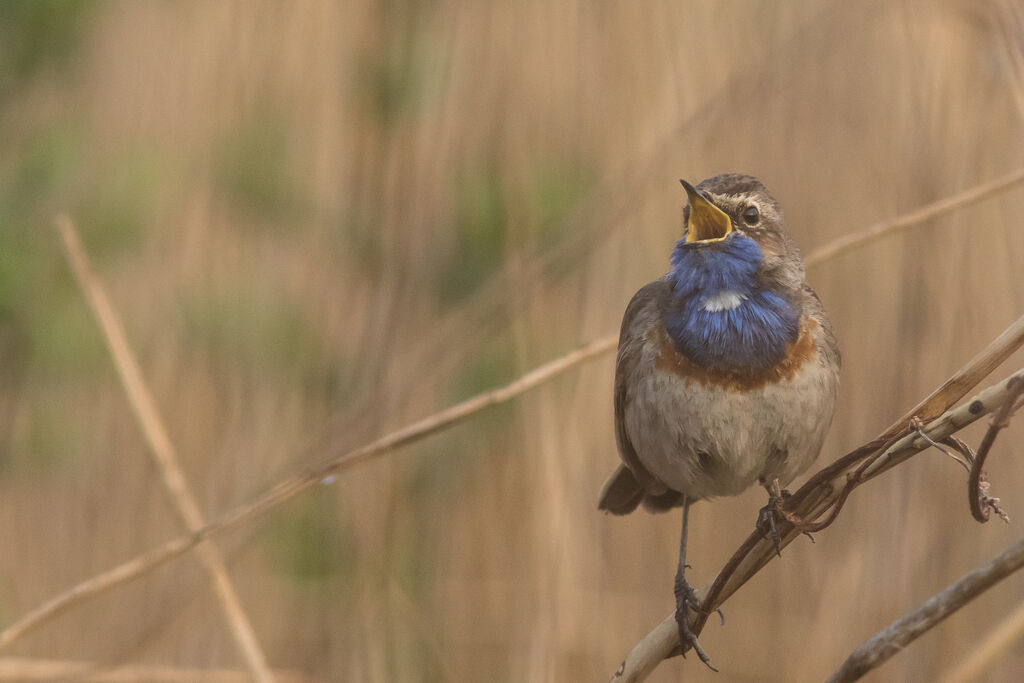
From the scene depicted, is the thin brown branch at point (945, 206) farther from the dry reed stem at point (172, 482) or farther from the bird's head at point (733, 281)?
the dry reed stem at point (172, 482)

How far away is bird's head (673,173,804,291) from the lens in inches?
97.7

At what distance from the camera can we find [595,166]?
353cm

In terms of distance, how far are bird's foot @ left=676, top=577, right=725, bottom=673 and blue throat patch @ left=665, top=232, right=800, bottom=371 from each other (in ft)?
1.67

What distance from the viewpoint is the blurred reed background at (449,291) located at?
3199 mm

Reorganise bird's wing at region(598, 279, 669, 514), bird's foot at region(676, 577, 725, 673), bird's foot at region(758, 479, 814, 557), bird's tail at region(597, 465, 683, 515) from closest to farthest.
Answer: bird's foot at region(758, 479, 814, 557), bird's foot at region(676, 577, 725, 673), bird's wing at region(598, 279, 669, 514), bird's tail at region(597, 465, 683, 515)

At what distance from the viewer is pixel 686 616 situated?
2.32 meters

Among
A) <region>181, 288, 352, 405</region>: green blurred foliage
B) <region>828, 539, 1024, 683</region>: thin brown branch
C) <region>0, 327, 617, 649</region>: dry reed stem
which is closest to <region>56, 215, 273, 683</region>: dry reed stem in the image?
<region>0, 327, 617, 649</region>: dry reed stem

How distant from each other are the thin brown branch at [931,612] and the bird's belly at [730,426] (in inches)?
35.8

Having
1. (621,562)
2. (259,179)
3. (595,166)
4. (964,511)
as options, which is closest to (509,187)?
→ (595,166)

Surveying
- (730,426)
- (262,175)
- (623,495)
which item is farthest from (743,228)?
(262,175)

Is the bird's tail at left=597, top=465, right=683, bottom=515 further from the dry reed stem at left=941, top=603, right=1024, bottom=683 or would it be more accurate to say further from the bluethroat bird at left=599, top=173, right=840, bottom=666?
the dry reed stem at left=941, top=603, right=1024, bottom=683

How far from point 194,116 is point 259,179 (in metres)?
0.47

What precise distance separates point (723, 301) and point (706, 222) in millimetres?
201

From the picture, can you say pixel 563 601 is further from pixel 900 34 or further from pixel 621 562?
pixel 900 34
